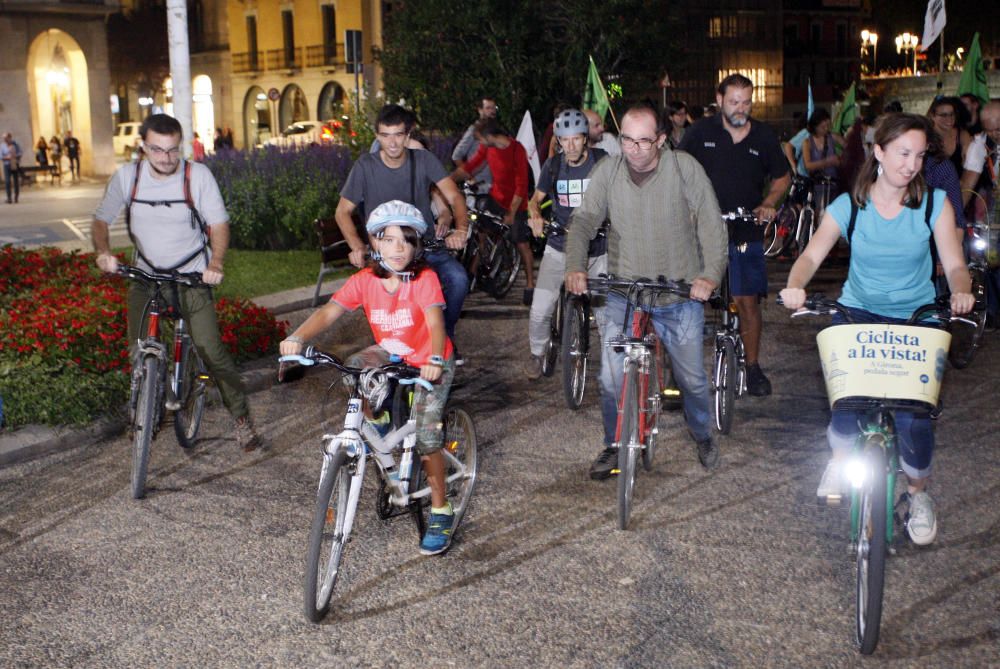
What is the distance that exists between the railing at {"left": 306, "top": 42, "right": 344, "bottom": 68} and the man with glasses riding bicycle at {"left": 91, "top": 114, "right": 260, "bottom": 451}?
54409 mm

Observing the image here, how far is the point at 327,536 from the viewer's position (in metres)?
4.65

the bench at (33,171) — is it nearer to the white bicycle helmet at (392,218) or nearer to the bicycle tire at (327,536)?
the white bicycle helmet at (392,218)

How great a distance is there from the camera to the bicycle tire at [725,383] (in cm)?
731

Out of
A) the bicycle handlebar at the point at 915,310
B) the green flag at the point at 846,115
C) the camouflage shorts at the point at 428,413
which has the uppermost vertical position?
the green flag at the point at 846,115

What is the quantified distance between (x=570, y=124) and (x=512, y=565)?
3540 mm

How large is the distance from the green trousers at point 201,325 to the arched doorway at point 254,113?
6115 cm

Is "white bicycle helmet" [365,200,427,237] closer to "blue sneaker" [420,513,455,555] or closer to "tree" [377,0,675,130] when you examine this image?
"blue sneaker" [420,513,455,555]

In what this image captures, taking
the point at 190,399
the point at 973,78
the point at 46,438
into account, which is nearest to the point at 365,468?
the point at 190,399

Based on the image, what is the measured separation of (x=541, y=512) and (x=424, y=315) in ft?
4.27

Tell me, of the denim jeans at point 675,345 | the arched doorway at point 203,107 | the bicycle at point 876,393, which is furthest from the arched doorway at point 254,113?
the bicycle at point 876,393

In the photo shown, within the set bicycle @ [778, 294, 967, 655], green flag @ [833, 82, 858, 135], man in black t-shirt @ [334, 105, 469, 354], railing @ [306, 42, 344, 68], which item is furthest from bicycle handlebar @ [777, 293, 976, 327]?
railing @ [306, 42, 344, 68]

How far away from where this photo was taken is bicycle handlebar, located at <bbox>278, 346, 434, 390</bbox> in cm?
471

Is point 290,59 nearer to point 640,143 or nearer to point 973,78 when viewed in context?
point 973,78

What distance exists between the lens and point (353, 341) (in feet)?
35.1
